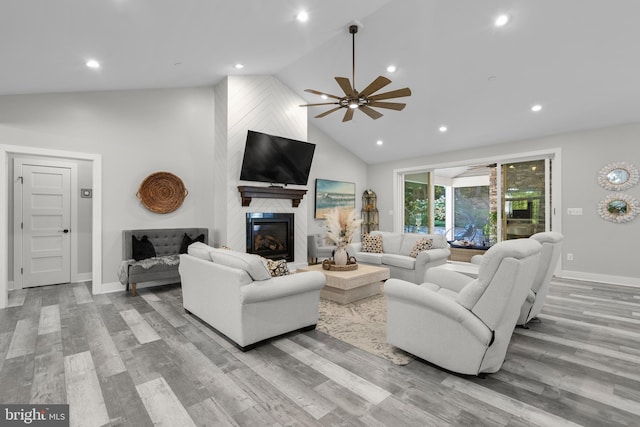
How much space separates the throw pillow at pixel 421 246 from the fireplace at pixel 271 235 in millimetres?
2285

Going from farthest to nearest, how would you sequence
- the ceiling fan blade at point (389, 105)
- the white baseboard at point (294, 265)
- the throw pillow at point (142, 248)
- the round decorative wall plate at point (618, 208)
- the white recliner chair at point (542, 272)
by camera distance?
the white baseboard at point (294, 265) → the round decorative wall plate at point (618, 208) → the throw pillow at point (142, 248) → the ceiling fan blade at point (389, 105) → the white recliner chair at point (542, 272)

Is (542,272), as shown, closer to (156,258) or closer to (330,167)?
(156,258)

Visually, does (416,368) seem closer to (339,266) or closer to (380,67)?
(339,266)

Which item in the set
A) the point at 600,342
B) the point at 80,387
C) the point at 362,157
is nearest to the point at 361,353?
the point at 80,387

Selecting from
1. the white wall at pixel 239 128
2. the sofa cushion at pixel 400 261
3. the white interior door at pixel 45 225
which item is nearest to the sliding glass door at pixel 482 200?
the sofa cushion at pixel 400 261

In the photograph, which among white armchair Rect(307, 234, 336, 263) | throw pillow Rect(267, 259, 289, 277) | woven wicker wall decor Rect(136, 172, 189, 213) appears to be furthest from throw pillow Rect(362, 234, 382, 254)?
woven wicker wall decor Rect(136, 172, 189, 213)

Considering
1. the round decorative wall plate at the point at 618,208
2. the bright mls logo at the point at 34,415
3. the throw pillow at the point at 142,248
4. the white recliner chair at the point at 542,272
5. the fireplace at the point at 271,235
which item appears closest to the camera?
the bright mls logo at the point at 34,415

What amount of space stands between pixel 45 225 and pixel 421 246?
602 cm

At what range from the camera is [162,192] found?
5082mm

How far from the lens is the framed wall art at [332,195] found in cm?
725

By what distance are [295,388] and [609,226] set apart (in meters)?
5.81

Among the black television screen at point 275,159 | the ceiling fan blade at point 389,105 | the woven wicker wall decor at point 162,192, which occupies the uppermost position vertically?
the ceiling fan blade at point 389,105

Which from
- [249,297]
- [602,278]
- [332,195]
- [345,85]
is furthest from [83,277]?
[602,278]

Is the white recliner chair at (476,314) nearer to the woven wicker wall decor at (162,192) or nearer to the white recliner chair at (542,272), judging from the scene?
the white recliner chair at (542,272)
